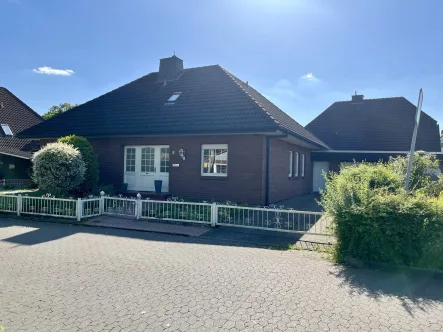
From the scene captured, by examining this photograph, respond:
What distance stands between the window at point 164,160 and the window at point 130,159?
60.5 inches

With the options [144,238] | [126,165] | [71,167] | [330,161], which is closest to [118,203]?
[71,167]

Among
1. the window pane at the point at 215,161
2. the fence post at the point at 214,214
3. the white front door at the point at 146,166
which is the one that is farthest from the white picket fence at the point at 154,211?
the white front door at the point at 146,166

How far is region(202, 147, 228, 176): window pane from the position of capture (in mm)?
13164

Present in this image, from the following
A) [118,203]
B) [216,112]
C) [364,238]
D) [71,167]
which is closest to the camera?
[364,238]

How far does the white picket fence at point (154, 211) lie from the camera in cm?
929

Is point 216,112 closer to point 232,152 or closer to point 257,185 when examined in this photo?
point 232,152

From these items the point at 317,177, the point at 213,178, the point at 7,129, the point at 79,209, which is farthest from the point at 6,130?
the point at 317,177

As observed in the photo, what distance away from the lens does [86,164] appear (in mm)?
12781

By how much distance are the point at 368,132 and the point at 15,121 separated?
89.2 feet

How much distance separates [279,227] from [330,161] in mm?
15856

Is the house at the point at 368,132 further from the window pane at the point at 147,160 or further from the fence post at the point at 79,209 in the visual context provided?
the fence post at the point at 79,209

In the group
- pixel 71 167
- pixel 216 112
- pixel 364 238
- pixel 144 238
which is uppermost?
pixel 216 112

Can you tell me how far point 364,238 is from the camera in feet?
19.6

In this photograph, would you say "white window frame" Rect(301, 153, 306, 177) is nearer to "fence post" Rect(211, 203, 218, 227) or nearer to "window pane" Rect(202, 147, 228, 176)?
"window pane" Rect(202, 147, 228, 176)
